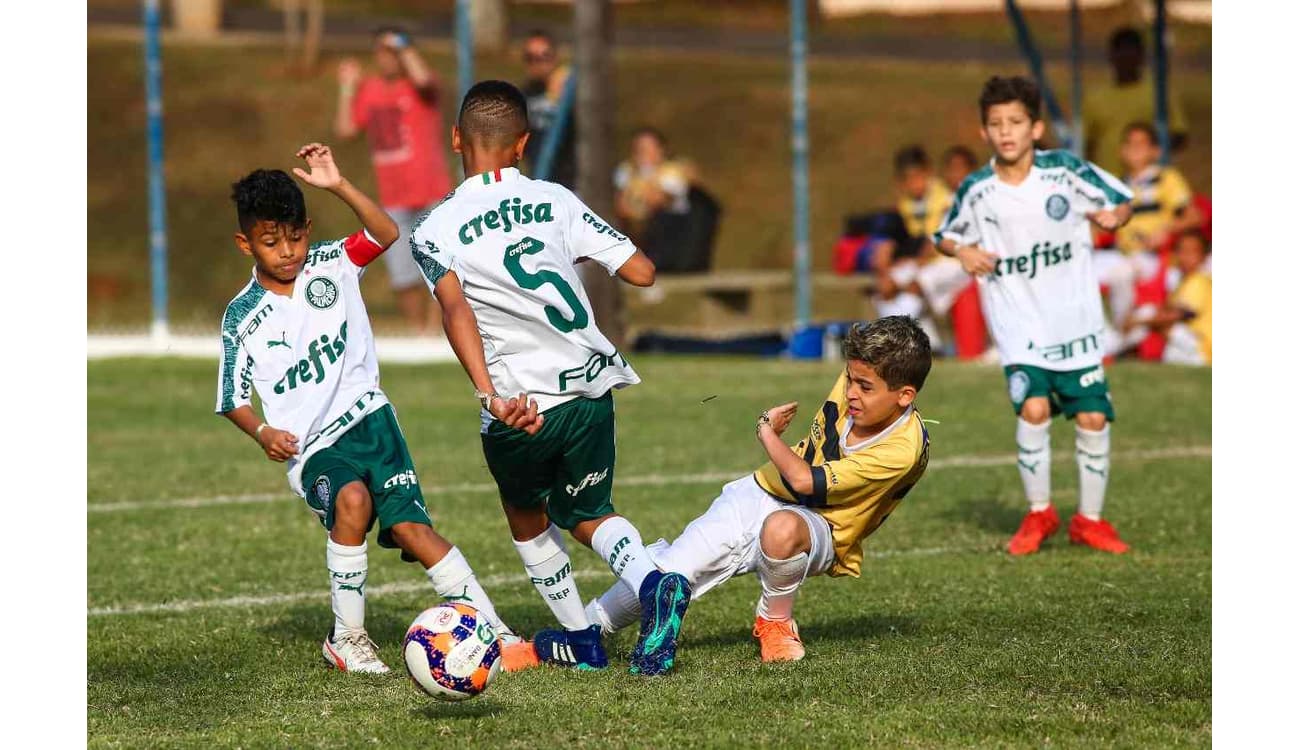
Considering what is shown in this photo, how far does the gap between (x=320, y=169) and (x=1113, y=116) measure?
12.0m

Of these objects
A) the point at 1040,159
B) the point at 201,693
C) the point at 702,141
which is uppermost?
A: the point at 702,141

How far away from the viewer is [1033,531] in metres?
8.23

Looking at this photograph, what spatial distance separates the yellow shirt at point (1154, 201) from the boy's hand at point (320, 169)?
36.4 feet

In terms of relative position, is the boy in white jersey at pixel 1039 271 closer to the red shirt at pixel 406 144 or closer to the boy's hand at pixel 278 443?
the boy's hand at pixel 278 443

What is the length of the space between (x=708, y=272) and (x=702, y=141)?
1564cm

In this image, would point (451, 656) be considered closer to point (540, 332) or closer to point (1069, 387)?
point (540, 332)

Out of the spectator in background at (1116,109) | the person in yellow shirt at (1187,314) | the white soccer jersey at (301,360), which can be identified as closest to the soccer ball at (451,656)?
the white soccer jersey at (301,360)

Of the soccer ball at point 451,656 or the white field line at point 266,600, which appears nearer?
the soccer ball at point 451,656

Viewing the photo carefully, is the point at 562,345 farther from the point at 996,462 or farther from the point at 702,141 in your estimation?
the point at 702,141

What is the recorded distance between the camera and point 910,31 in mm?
40750

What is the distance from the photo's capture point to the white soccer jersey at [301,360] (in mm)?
6086

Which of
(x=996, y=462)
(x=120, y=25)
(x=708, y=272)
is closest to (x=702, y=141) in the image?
(x=120, y=25)

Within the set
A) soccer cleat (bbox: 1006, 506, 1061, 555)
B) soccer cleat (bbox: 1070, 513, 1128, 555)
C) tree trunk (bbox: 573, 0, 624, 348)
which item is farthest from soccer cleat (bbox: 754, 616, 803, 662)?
tree trunk (bbox: 573, 0, 624, 348)

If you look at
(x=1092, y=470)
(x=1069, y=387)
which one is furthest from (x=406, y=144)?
(x=1092, y=470)
